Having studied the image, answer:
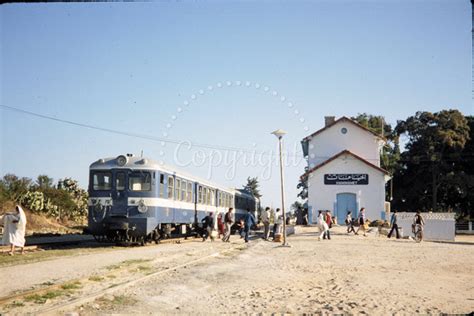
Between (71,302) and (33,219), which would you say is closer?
(71,302)

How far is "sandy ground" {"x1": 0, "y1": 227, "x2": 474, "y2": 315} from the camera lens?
25.5ft

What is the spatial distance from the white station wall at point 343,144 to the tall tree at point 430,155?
10861 millimetres

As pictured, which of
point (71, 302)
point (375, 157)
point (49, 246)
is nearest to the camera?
point (71, 302)

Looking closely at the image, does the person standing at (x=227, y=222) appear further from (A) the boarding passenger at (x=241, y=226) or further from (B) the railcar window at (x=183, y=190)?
(A) the boarding passenger at (x=241, y=226)

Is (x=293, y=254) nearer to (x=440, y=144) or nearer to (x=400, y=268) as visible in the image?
(x=400, y=268)

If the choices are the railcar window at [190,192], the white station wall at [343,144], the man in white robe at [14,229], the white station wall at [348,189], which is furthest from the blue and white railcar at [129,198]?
the white station wall at [343,144]

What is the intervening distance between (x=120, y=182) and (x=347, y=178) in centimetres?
2052

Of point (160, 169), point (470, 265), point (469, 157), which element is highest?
point (469, 157)

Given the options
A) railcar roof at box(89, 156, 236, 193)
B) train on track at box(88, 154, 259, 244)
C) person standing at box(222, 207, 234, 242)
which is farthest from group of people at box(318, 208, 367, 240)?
railcar roof at box(89, 156, 236, 193)

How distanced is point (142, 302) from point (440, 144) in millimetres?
44143

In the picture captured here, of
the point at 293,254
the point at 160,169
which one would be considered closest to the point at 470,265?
the point at 293,254

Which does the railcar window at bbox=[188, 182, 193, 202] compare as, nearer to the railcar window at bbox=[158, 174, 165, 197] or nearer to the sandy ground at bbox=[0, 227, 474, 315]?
the railcar window at bbox=[158, 174, 165, 197]

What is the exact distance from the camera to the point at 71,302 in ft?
24.1

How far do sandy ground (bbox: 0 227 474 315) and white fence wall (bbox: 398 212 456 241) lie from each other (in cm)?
1690
